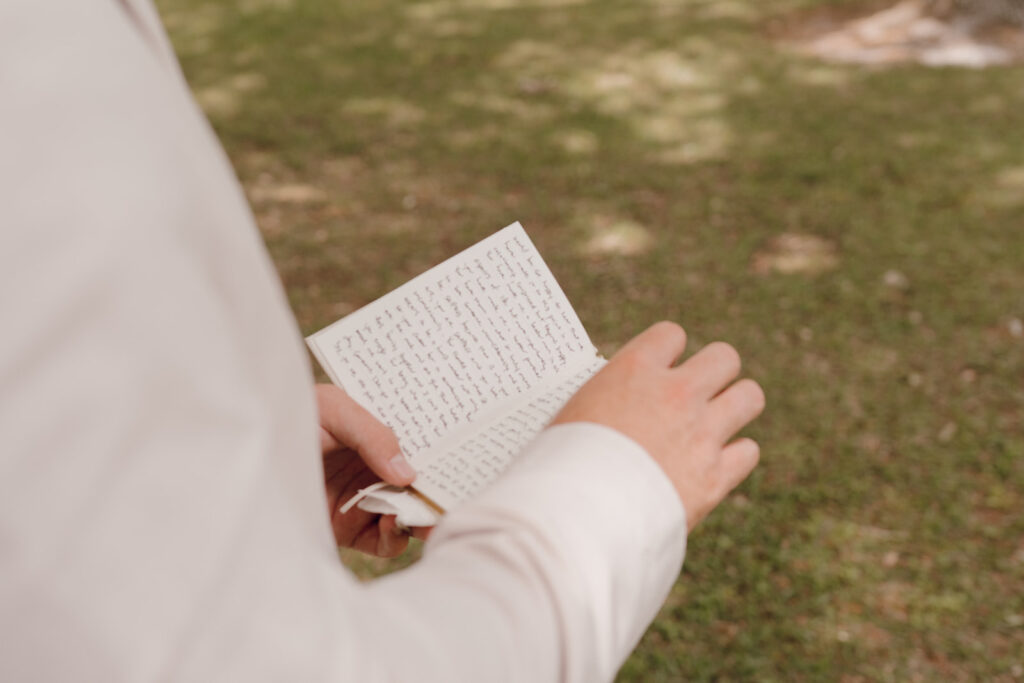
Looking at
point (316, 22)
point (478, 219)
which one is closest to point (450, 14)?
point (316, 22)

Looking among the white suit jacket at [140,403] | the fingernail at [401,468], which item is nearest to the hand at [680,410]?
the fingernail at [401,468]

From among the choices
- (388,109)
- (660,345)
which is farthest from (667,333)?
(388,109)

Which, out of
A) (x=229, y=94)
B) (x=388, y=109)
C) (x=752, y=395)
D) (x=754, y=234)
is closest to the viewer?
(x=752, y=395)

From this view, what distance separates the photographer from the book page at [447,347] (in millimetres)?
1261

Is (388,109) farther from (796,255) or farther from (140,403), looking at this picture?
(140,403)

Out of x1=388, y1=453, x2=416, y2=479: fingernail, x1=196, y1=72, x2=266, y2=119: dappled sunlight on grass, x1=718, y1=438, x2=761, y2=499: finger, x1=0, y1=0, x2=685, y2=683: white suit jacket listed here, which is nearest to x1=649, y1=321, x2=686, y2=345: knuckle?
x1=718, y1=438, x2=761, y2=499: finger

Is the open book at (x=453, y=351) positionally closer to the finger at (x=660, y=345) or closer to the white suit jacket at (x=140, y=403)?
the finger at (x=660, y=345)

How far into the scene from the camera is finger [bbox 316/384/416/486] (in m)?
1.16

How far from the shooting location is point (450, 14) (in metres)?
6.77

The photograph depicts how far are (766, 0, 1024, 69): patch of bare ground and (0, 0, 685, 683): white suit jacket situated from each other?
5592 millimetres

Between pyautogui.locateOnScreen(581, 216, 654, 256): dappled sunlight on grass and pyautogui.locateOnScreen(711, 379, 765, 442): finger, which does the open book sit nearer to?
pyautogui.locateOnScreen(711, 379, 765, 442): finger

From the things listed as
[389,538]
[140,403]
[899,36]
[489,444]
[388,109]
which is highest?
[140,403]

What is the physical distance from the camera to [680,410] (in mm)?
966

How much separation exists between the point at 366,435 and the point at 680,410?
44 centimetres
